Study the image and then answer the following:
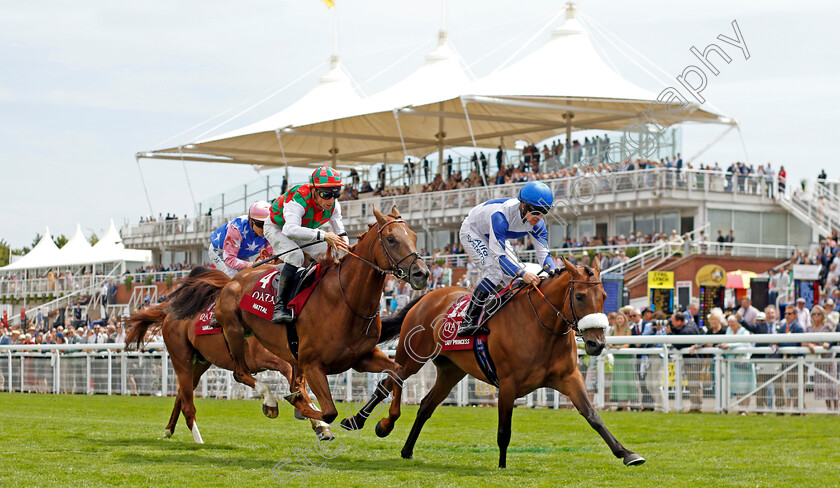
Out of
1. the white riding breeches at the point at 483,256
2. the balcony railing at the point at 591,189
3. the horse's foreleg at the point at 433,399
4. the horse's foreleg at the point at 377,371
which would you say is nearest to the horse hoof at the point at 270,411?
the horse's foreleg at the point at 377,371

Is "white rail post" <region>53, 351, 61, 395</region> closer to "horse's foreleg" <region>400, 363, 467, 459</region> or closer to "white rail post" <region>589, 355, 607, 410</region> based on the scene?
"white rail post" <region>589, 355, 607, 410</region>

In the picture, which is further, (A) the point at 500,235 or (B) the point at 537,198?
(A) the point at 500,235

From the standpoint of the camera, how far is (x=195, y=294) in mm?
10406

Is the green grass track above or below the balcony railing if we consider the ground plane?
below

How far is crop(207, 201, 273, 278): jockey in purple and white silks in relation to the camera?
1045 centimetres

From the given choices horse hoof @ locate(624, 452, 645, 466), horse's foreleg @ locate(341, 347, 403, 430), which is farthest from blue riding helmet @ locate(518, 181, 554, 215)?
horse hoof @ locate(624, 452, 645, 466)

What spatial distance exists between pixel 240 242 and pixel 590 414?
4.28 m

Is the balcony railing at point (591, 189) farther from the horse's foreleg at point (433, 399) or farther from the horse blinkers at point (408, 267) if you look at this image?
the horse blinkers at point (408, 267)

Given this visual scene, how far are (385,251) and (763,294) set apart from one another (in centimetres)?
1322

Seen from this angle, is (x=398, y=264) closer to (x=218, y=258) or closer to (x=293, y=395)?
(x=293, y=395)

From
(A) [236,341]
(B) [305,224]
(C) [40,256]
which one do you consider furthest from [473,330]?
(C) [40,256]

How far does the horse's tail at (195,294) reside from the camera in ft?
Result: 34.0

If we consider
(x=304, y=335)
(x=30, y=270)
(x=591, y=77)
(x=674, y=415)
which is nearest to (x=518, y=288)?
(x=304, y=335)

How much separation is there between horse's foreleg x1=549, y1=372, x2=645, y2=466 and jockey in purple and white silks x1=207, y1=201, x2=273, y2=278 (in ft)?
11.7
